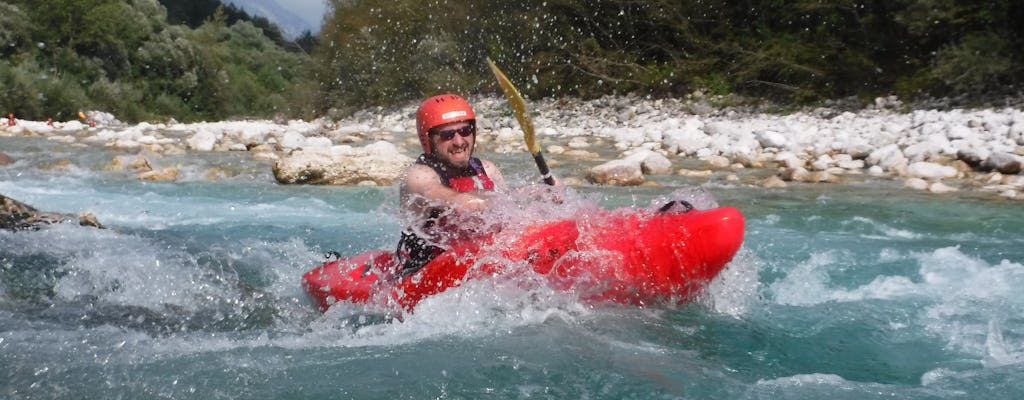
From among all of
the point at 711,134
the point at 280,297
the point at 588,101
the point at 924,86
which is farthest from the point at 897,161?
the point at 588,101

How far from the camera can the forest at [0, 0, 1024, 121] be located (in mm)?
12836

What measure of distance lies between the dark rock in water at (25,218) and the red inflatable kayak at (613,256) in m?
2.73

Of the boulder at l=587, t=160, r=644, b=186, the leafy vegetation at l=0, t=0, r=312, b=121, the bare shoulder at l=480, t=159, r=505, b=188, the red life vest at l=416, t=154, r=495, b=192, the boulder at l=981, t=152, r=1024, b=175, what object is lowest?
the leafy vegetation at l=0, t=0, r=312, b=121

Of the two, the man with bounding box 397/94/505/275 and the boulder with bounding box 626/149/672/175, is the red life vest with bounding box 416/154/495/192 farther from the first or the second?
the boulder with bounding box 626/149/672/175

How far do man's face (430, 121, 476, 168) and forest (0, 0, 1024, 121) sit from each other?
978 cm

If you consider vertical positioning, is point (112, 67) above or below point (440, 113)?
below

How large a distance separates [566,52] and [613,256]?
15.0 meters

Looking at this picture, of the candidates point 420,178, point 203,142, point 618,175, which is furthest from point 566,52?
point 420,178

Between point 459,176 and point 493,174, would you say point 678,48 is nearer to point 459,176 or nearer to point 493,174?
point 493,174

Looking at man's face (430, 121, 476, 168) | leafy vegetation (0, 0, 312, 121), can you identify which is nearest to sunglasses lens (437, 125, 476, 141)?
man's face (430, 121, 476, 168)

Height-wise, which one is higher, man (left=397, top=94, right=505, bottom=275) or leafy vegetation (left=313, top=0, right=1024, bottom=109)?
man (left=397, top=94, right=505, bottom=275)

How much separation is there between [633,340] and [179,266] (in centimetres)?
267

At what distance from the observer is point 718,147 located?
10.5 meters

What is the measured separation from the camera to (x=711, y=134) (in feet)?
37.8
